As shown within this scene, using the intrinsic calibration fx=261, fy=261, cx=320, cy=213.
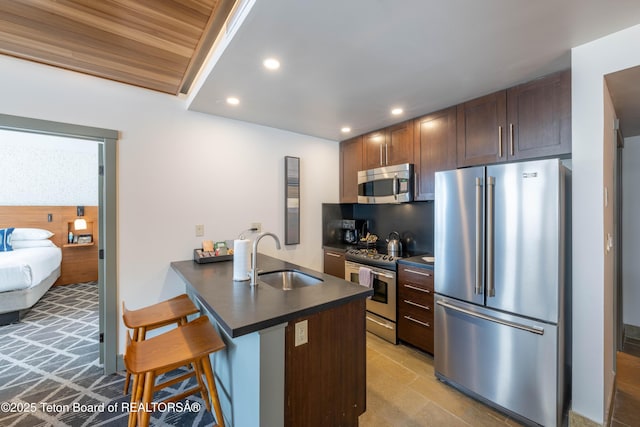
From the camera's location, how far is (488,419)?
5.80 ft

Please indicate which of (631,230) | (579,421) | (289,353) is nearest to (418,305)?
(579,421)

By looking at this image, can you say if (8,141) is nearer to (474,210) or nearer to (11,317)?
(11,317)

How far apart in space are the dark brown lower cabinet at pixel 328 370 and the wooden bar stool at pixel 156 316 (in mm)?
945

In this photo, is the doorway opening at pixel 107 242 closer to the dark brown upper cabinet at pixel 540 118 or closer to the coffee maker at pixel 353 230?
the coffee maker at pixel 353 230

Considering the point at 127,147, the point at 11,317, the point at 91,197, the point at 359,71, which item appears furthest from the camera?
the point at 91,197

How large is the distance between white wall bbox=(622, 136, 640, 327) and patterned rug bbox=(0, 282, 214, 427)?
14.1 feet

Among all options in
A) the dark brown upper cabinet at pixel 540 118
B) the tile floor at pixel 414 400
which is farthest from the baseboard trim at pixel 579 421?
the dark brown upper cabinet at pixel 540 118

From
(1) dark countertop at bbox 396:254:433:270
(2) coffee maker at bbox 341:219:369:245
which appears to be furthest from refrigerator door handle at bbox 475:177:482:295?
(2) coffee maker at bbox 341:219:369:245

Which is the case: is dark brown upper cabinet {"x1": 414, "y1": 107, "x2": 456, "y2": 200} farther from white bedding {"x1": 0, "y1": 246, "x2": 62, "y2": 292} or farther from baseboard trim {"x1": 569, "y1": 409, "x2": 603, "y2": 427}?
white bedding {"x1": 0, "y1": 246, "x2": 62, "y2": 292}

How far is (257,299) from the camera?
4.75ft

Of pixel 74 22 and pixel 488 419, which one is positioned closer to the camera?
pixel 74 22

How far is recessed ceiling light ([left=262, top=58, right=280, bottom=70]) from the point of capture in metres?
1.75

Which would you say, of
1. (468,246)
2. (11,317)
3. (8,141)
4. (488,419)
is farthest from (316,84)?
(8,141)

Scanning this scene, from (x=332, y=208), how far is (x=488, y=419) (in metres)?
2.67
